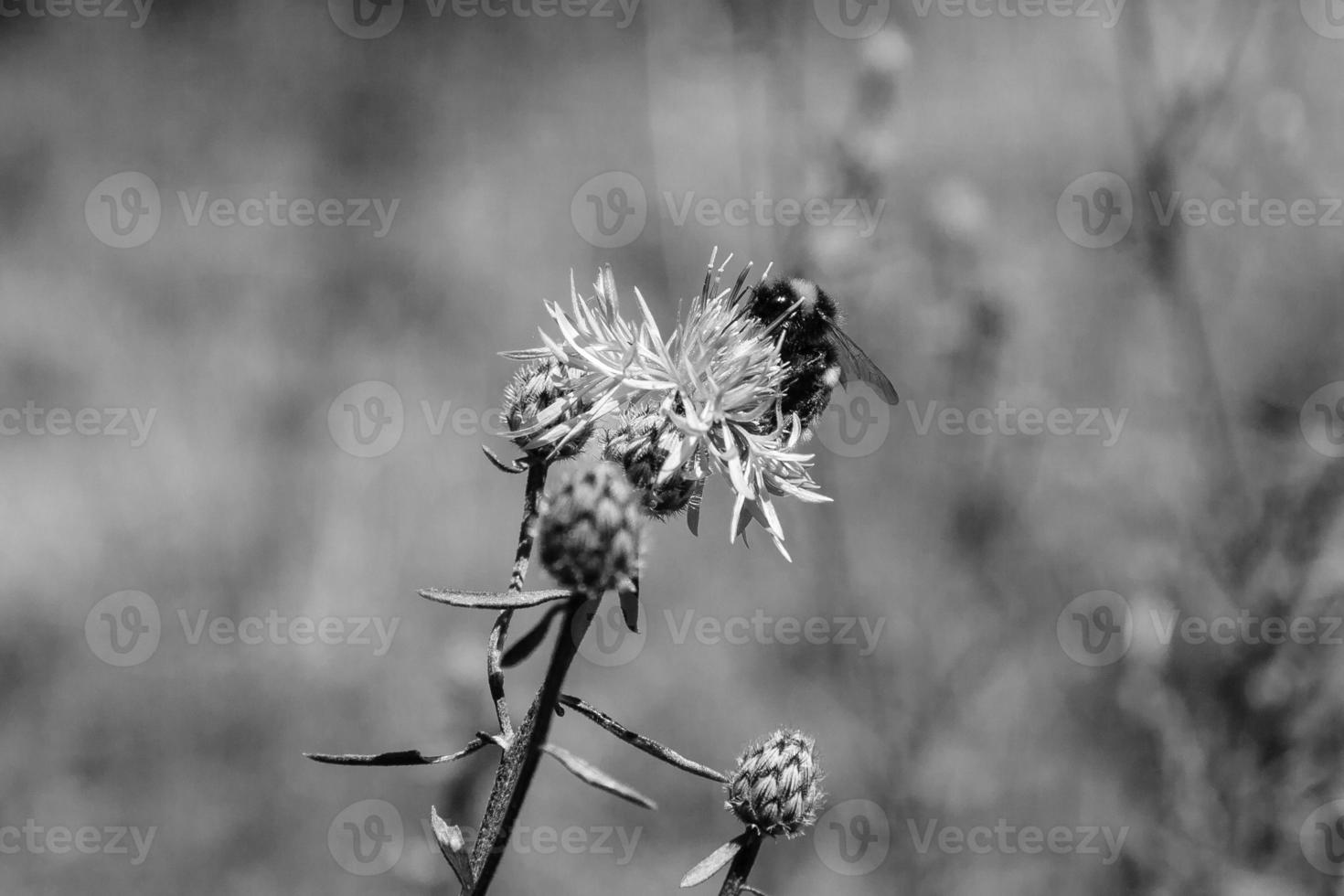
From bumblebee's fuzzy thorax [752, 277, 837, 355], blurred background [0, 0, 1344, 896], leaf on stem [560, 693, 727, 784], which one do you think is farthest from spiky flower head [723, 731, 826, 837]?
blurred background [0, 0, 1344, 896]

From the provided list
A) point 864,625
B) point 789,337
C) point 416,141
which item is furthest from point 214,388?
point 789,337

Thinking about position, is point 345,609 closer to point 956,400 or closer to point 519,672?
point 519,672

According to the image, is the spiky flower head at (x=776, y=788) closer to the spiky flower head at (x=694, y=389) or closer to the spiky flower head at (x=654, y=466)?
the spiky flower head at (x=694, y=389)

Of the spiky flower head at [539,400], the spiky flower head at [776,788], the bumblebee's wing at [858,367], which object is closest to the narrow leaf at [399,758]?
the spiky flower head at [776,788]

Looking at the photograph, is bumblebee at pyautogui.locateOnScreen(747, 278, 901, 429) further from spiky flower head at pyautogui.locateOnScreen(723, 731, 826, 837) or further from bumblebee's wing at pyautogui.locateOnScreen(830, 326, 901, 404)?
spiky flower head at pyautogui.locateOnScreen(723, 731, 826, 837)

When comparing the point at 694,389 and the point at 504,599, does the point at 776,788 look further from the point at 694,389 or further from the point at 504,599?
the point at 694,389

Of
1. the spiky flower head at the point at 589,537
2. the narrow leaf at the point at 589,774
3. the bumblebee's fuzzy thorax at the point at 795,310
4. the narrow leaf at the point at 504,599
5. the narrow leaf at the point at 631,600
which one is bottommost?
the narrow leaf at the point at 589,774
